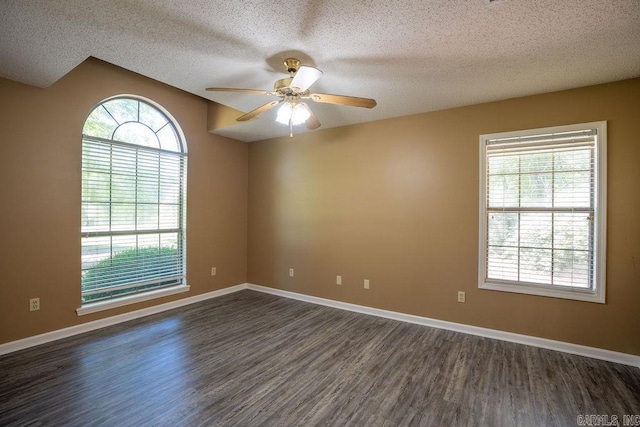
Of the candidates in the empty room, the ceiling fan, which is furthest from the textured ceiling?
the ceiling fan

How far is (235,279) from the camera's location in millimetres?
5137

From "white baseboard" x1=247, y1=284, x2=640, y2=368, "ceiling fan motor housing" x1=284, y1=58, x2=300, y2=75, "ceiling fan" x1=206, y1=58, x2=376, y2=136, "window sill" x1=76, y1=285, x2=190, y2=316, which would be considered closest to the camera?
"ceiling fan" x1=206, y1=58, x2=376, y2=136

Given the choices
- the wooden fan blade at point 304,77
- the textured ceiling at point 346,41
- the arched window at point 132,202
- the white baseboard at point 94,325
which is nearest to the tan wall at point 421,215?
the textured ceiling at point 346,41

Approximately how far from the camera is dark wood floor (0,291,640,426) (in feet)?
6.60

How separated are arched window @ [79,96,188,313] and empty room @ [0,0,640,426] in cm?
3

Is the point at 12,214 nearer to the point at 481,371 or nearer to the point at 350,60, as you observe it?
the point at 350,60

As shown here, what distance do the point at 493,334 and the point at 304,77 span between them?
327 centimetres

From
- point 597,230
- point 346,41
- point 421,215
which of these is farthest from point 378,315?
point 346,41

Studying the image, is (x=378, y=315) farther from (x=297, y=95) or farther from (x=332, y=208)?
(x=297, y=95)

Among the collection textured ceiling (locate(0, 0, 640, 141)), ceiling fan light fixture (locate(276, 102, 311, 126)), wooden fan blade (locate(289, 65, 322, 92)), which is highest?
textured ceiling (locate(0, 0, 640, 141))

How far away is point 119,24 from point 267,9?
1.06m

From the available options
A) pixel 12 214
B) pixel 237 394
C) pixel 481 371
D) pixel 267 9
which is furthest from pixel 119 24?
pixel 481 371

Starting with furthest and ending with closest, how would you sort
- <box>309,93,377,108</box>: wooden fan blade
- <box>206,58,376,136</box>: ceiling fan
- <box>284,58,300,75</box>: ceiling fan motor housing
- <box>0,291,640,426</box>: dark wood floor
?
<box>284,58,300,75</box>: ceiling fan motor housing, <box>309,93,377,108</box>: wooden fan blade, <box>206,58,376,136</box>: ceiling fan, <box>0,291,640,426</box>: dark wood floor

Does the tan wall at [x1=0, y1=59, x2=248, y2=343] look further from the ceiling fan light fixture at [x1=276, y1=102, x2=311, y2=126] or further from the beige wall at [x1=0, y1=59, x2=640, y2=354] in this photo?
the ceiling fan light fixture at [x1=276, y1=102, x2=311, y2=126]
